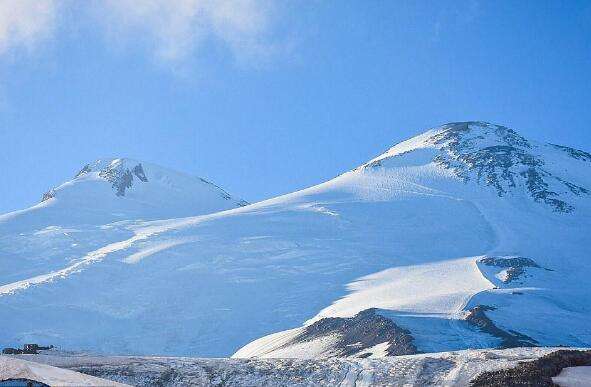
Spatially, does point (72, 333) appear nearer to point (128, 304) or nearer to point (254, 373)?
point (128, 304)

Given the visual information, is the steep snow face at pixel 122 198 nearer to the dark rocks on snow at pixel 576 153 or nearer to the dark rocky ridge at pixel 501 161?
the dark rocky ridge at pixel 501 161

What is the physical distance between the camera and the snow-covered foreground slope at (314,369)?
2027 cm

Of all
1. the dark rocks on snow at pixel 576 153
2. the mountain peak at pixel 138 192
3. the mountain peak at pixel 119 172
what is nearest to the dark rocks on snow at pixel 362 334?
the mountain peak at pixel 138 192

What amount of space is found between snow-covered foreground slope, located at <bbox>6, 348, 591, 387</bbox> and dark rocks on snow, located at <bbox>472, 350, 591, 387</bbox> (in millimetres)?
73

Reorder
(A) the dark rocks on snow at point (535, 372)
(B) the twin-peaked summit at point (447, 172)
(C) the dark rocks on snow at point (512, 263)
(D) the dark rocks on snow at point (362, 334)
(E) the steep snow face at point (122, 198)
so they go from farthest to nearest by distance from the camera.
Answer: (B) the twin-peaked summit at point (447, 172), (E) the steep snow face at point (122, 198), (C) the dark rocks on snow at point (512, 263), (D) the dark rocks on snow at point (362, 334), (A) the dark rocks on snow at point (535, 372)

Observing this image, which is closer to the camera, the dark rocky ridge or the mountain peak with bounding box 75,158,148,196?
the dark rocky ridge

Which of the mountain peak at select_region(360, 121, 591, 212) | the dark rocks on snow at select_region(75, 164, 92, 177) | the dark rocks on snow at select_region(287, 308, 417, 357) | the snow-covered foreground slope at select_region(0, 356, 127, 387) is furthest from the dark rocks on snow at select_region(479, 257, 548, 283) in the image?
the dark rocks on snow at select_region(75, 164, 92, 177)

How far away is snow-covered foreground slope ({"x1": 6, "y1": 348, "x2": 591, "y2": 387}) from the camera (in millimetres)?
20266

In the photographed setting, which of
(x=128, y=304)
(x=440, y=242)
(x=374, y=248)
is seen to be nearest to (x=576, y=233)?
(x=440, y=242)

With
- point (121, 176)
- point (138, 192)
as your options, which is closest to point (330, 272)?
point (138, 192)

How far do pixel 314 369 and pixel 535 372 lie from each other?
6611 millimetres

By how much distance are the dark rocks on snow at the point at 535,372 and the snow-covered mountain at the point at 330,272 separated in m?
16.9

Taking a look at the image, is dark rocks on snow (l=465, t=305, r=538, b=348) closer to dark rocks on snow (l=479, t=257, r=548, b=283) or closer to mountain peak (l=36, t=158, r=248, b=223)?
dark rocks on snow (l=479, t=257, r=548, b=283)

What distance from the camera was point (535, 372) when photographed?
19031 mm
